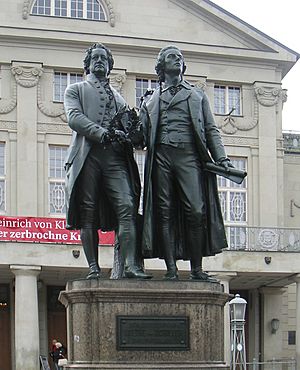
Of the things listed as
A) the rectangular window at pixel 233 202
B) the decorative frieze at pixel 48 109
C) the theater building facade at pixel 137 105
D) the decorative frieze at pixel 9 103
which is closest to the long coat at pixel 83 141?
the theater building facade at pixel 137 105

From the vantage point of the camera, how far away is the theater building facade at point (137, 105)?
121ft

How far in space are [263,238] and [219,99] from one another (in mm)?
6389

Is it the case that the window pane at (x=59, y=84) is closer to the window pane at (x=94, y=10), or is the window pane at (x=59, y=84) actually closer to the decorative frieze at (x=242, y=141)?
the window pane at (x=94, y=10)

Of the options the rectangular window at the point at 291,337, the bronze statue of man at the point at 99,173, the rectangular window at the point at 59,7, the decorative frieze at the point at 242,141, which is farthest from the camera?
the rectangular window at the point at 291,337

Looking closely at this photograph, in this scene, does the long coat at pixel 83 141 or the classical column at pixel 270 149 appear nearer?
the long coat at pixel 83 141

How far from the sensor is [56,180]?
3762 cm

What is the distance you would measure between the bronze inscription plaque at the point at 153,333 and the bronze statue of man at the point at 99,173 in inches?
22.4

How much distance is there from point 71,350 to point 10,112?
93.3 feet

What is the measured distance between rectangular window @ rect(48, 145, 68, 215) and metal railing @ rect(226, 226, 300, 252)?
614 centimetres

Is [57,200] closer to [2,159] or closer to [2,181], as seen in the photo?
[2,181]

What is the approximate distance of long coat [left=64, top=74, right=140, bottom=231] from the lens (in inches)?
412

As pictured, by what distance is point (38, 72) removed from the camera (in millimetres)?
37906

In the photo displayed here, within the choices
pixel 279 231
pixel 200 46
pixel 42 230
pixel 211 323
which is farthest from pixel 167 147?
pixel 200 46

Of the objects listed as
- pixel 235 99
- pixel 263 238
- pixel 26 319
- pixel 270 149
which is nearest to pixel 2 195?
pixel 26 319
